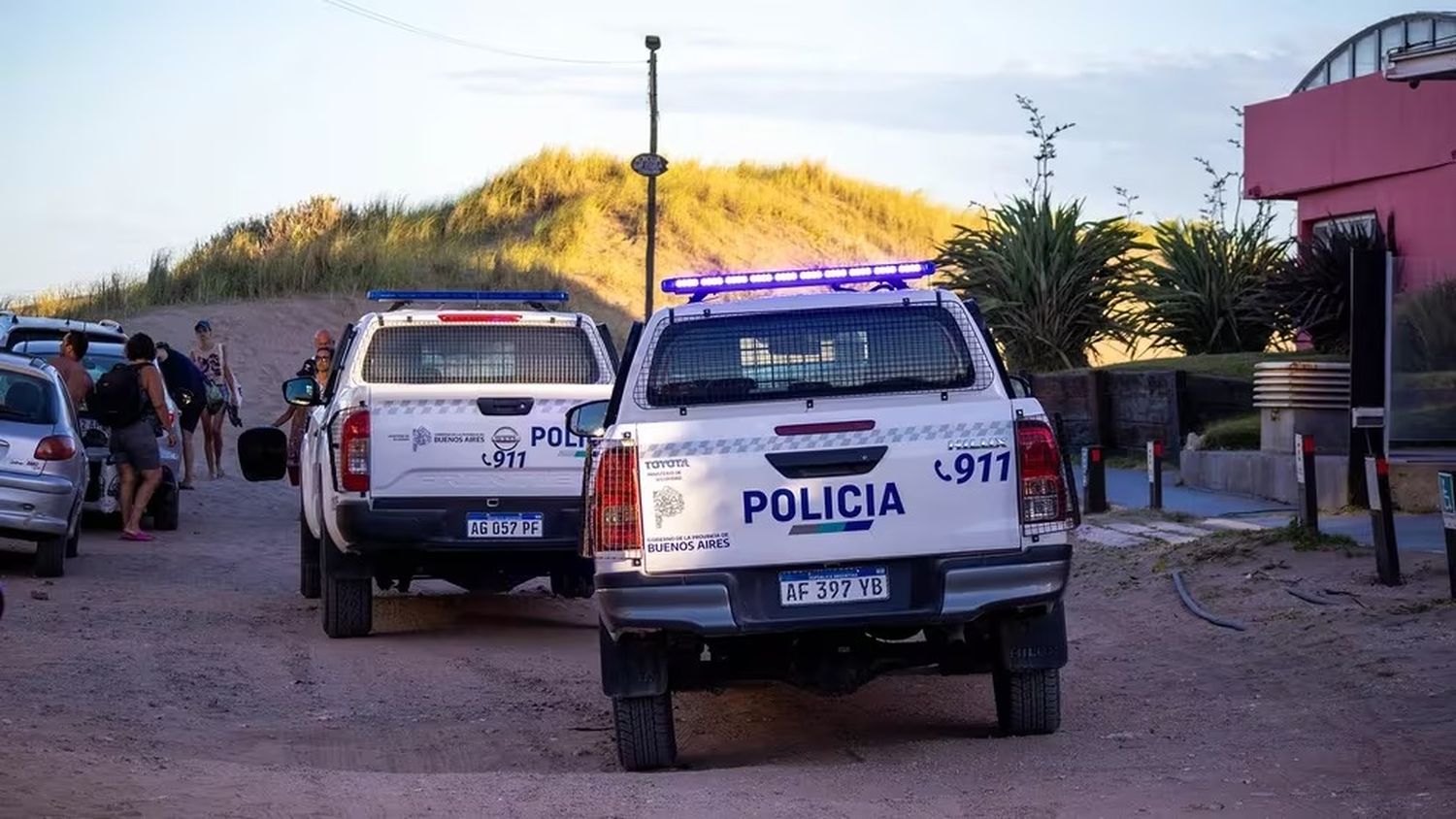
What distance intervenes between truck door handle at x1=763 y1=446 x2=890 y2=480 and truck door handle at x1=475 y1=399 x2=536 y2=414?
4.51 metres

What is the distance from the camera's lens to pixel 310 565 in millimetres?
15164

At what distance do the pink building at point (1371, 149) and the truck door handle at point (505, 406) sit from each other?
10.6 metres

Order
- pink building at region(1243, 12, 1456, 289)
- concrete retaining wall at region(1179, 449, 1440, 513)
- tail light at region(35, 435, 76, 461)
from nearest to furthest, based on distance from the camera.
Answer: tail light at region(35, 435, 76, 461) → concrete retaining wall at region(1179, 449, 1440, 513) → pink building at region(1243, 12, 1456, 289)

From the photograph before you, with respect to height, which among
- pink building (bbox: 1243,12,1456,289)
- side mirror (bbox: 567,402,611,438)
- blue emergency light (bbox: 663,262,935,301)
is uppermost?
pink building (bbox: 1243,12,1456,289)

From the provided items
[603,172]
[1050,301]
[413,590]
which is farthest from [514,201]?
[413,590]

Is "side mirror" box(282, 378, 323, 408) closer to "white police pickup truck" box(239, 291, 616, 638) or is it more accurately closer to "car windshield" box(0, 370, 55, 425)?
"white police pickup truck" box(239, 291, 616, 638)

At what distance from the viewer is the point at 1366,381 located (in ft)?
46.9

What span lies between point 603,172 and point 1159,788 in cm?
5837

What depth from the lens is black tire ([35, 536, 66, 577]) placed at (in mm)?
15750

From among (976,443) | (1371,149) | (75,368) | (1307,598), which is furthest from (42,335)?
(976,443)

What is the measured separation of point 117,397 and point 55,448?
93.7 inches

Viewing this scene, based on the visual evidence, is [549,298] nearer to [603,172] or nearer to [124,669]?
[124,669]

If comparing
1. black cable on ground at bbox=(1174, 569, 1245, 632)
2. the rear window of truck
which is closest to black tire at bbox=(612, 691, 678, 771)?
the rear window of truck

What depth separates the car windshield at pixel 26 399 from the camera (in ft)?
51.3
